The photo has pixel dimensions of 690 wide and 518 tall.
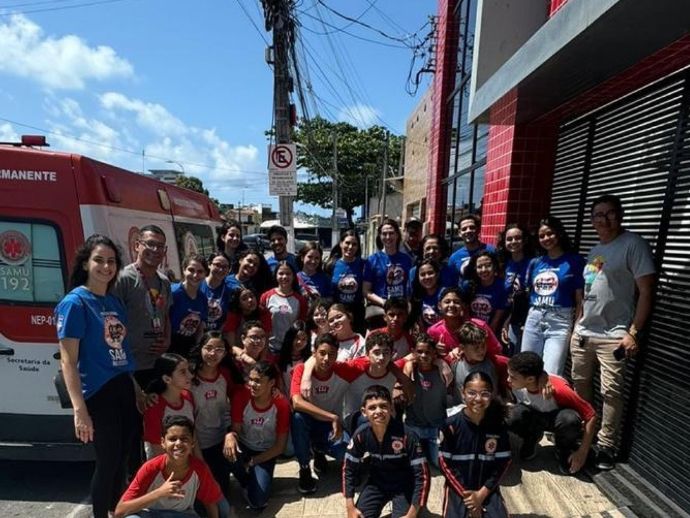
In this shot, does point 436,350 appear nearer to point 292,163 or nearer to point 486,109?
point 486,109

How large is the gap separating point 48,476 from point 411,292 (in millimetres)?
3196

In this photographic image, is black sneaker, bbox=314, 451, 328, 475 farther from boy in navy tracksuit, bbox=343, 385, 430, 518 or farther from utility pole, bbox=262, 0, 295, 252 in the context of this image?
utility pole, bbox=262, 0, 295, 252

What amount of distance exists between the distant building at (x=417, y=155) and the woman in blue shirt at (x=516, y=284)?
10.9 meters

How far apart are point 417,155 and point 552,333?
15.1 meters

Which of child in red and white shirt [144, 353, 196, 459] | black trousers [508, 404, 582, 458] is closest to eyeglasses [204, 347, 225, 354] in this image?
child in red and white shirt [144, 353, 196, 459]

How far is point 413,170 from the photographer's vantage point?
18.5 metres

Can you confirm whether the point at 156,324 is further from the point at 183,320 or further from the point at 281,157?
the point at 281,157

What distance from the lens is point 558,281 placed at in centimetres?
337

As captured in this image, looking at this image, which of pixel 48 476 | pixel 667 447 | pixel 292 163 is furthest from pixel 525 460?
pixel 292 163

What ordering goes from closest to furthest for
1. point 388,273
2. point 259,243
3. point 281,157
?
point 388,273 → point 281,157 → point 259,243

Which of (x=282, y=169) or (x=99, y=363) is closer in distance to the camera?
(x=99, y=363)

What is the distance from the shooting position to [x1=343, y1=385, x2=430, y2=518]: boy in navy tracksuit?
8.57 feet

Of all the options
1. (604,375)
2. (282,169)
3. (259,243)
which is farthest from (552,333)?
(259,243)

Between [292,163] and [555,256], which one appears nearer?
[555,256]
